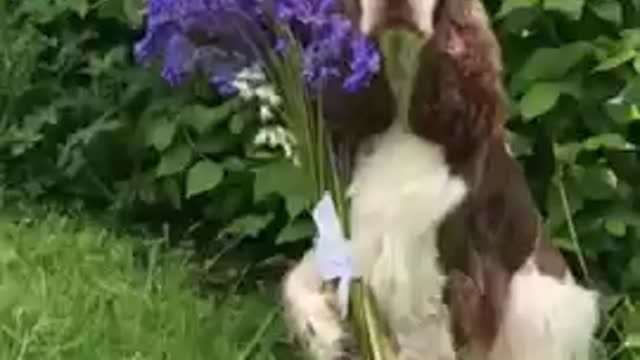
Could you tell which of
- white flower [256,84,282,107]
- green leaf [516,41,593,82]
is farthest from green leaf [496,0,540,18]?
white flower [256,84,282,107]

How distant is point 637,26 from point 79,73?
6.25 ft

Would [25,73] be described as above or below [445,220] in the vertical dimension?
below

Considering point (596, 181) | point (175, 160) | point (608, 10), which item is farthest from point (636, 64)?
point (175, 160)

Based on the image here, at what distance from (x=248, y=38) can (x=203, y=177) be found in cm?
164

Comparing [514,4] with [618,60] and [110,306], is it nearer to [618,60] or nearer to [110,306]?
[618,60]

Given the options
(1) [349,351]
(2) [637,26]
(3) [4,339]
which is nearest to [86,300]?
(3) [4,339]

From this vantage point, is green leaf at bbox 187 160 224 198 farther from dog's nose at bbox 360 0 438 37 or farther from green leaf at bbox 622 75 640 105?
dog's nose at bbox 360 0 438 37

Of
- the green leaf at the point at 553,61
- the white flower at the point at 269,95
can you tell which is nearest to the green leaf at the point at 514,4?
the green leaf at the point at 553,61

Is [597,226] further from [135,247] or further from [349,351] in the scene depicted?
[135,247]

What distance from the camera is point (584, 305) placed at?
4133 millimetres

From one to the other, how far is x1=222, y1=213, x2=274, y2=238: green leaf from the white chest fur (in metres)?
1.26

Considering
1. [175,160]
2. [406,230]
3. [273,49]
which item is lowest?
[175,160]

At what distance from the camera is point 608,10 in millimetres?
4594

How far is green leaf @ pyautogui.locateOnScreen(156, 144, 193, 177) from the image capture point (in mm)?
5191
